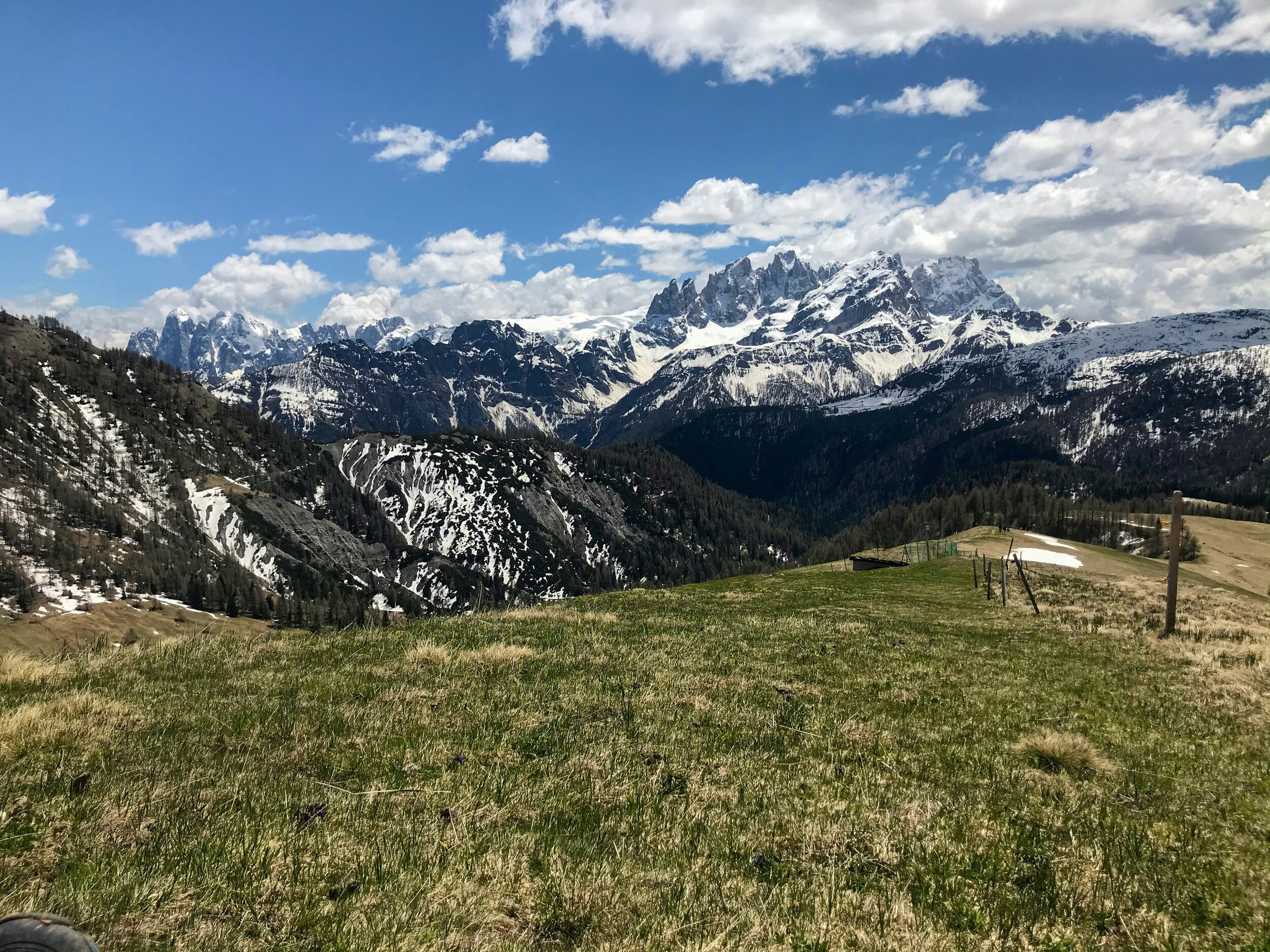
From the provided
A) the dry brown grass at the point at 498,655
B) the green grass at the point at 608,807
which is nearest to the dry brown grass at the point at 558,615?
the dry brown grass at the point at 498,655

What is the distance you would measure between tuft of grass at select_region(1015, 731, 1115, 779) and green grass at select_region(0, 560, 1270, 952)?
0.23 m

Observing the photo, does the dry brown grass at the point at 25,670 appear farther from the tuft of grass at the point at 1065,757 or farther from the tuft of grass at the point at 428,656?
the tuft of grass at the point at 1065,757

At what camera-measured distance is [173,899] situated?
5.65 m

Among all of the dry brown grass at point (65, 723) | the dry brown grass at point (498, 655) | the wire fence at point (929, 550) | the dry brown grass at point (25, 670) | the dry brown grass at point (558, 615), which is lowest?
the wire fence at point (929, 550)

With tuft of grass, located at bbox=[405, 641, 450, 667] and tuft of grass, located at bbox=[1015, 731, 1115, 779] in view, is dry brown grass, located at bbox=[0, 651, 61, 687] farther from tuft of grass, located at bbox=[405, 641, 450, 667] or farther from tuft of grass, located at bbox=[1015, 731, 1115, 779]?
tuft of grass, located at bbox=[1015, 731, 1115, 779]

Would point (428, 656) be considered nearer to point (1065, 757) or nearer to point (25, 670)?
point (25, 670)

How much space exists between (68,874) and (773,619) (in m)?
24.8

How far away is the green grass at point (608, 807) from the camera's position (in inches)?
241

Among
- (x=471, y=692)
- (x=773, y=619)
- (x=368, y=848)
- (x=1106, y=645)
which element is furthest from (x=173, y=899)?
(x=1106, y=645)

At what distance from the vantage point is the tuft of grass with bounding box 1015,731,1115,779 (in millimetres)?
11383

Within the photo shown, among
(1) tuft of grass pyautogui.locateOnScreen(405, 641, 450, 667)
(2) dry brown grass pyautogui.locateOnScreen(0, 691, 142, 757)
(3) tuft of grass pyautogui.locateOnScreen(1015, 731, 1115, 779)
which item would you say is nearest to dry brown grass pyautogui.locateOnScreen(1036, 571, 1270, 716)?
(3) tuft of grass pyautogui.locateOnScreen(1015, 731, 1115, 779)

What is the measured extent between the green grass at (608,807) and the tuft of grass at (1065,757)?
225 millimetres

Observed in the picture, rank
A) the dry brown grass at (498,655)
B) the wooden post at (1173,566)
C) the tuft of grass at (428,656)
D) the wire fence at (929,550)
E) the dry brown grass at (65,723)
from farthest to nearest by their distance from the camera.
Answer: the wire fence at (929,550) → the wooden post at (1173,566) → the dry brown grass at (498,655) → the tuft of grass at (428,656) → the dry brown grass at (65,723)

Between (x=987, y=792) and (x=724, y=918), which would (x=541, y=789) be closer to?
(x=724, y=918)
